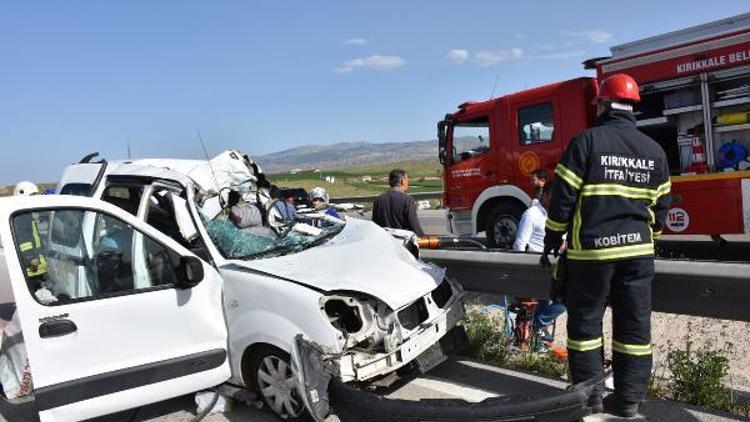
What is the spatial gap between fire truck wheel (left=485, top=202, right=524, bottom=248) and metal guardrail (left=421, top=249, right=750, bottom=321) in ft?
13.5

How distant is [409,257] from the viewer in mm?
4797

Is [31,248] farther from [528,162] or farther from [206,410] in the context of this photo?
[528,162]

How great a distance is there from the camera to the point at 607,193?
365 cm

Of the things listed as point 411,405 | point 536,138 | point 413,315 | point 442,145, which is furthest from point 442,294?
point 442,145

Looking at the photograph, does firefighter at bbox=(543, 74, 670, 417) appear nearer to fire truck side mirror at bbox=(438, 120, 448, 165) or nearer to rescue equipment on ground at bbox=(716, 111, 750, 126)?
rescue equipment on ground at bbox=(716, 111, 750, 126)

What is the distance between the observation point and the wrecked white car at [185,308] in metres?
3.72

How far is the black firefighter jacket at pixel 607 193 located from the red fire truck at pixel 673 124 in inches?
156

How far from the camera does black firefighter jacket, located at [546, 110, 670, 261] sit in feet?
11.9

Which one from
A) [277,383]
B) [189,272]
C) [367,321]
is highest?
[189,272]

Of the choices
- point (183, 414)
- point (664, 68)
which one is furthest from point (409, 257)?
point (664, 68)

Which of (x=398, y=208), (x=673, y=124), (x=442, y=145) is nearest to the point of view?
(x=398, y=208)

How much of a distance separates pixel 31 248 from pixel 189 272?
2.94ft

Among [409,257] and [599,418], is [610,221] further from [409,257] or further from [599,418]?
[409,257]

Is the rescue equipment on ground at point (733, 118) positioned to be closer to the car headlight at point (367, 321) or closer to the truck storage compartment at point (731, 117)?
the truck storage compartment at point (731, 117)
